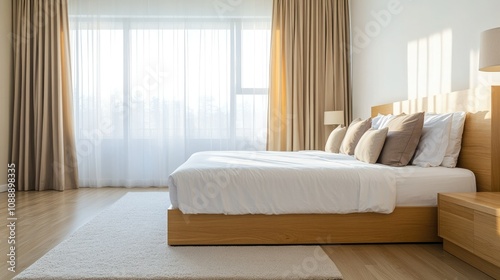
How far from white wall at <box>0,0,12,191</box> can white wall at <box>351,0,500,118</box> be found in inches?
183

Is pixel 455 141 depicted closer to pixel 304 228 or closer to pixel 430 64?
pixel 430 64

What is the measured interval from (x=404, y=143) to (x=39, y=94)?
4.68 metres

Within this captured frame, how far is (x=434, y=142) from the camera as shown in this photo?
2.95 m

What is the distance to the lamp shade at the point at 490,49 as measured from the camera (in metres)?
2.28

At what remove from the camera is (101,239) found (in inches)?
110

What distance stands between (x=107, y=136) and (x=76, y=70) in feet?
3.31

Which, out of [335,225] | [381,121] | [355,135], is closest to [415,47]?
[381,121]

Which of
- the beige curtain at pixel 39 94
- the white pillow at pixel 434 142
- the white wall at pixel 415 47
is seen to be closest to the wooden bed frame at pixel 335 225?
the white pillow at pixel 434 142

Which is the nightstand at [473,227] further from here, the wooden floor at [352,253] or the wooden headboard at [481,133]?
the wooden headboard at [481,133]

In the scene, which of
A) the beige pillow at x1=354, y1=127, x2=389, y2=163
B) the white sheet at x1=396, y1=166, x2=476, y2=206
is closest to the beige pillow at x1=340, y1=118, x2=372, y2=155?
the beige pillow at x1=354, y1=127, x2=389, y2=163

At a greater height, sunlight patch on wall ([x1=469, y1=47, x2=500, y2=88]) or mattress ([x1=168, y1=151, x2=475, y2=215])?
sunlight patch on wall ([x1=469, y1=47, x2=500, y2=88])

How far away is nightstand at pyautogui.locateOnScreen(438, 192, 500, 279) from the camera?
2.03m

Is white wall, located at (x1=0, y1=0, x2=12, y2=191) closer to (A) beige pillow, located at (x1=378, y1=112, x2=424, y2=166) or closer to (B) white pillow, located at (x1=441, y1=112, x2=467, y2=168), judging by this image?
(A) beige pillow, located at (x1=378, y1=112, x2=424, y2=166)

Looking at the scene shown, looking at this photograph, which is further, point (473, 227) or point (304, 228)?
point (304, 228)
